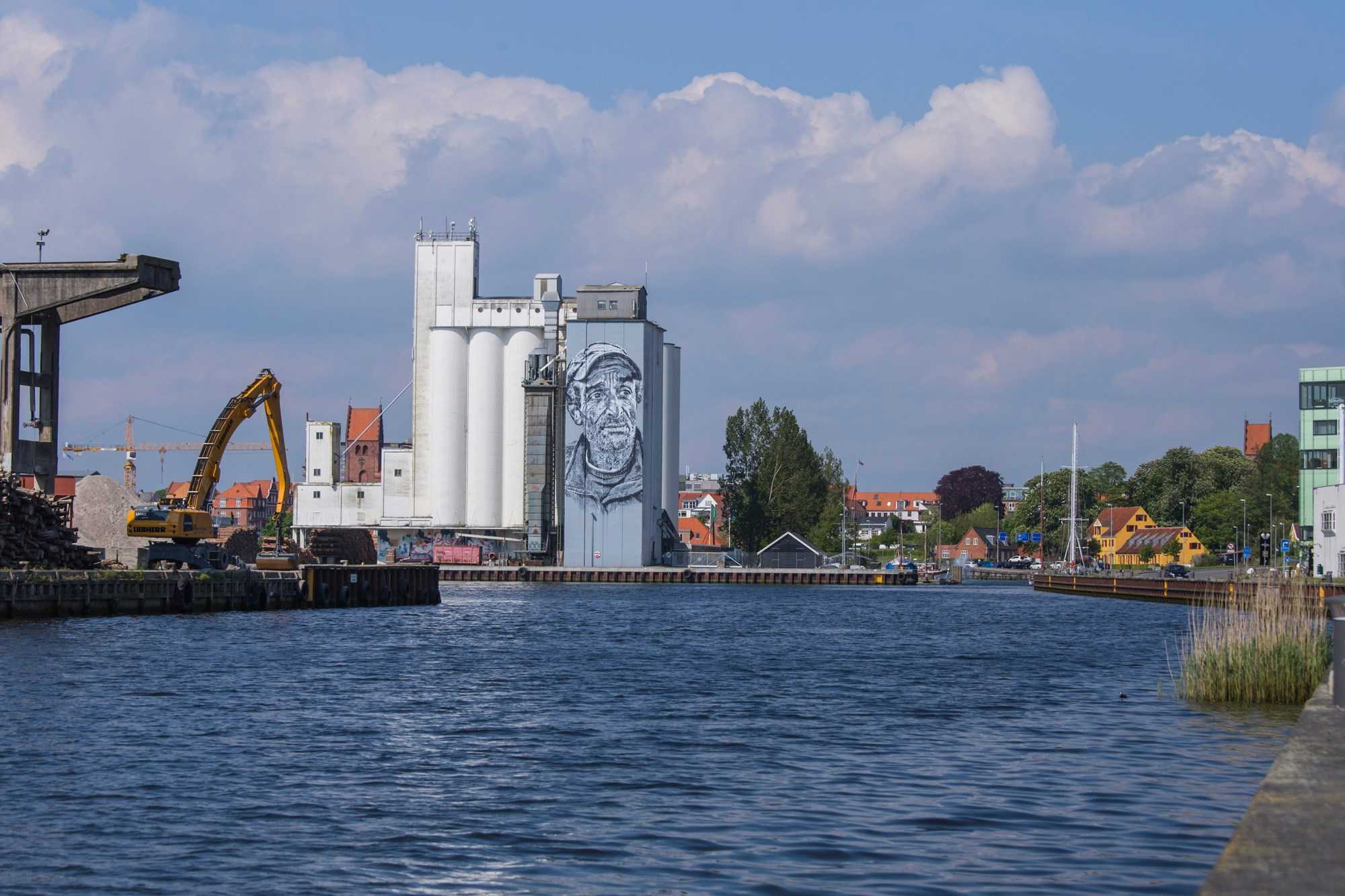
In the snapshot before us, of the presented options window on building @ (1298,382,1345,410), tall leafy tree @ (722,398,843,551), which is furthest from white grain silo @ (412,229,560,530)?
window on building @ (1298,382,1345,410)

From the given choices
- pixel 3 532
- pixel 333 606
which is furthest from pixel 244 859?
pixel 333 606

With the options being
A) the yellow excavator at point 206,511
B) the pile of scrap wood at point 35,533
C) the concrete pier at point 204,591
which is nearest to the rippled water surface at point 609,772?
the concrete pier at point 204,591

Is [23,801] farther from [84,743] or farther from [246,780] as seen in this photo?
[84,743]

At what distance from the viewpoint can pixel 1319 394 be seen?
12219 cm

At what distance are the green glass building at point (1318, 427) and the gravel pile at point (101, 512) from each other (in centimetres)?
8389

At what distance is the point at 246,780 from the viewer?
76.0 ft

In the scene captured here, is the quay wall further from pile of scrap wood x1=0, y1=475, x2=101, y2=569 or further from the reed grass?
pile of scrap wood x1=0, y1=475, x2=101, y2=569

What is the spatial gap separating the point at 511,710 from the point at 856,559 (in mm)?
148459

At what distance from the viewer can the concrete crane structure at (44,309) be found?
7012 cm

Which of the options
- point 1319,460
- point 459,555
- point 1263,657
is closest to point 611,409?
point 459,555

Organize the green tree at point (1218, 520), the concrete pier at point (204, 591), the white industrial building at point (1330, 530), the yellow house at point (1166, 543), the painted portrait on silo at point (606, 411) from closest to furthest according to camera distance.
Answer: the concrete pier at point (204, 591) → the white industrial building at point (1330, 530) → the painted portrait on silo at point (606, 411) → the green tree at point (1218, 520) → the yellow house at point (1166, 543)

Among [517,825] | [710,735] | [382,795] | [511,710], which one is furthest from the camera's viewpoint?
[511,710]

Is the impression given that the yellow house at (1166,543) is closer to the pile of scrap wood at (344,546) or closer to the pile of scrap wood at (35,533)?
the pile of scrap wood at (344,546)

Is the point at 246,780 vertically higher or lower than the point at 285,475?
lower
